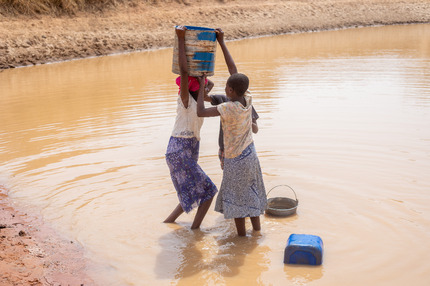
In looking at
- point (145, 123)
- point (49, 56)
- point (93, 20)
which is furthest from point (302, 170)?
point (93, 20)

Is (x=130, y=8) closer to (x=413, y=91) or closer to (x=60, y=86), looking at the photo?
(x=60, y=86)

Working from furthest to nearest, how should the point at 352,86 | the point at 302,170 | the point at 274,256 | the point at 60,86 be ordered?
the point at 60,86 → the point at 352,86 → the point at 302,170 → the point at 274,256

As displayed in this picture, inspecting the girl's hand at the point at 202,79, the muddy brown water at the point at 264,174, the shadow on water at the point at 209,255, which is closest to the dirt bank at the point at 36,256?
the muddy brown water at the point at 264,174

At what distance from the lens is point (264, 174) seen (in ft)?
20.0

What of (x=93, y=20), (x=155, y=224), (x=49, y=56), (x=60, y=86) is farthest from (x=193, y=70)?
(x=93, y=20)

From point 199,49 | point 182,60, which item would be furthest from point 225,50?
point 182,60

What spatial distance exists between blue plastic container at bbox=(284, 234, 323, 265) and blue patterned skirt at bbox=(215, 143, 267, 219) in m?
0.46

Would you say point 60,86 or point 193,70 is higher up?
point 193,70

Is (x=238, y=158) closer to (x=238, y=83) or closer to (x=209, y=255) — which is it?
(x=238, y=83)

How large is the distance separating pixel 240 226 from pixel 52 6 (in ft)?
65.1

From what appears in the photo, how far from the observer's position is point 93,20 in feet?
72.7

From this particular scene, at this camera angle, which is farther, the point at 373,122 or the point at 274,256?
the point at 373,122

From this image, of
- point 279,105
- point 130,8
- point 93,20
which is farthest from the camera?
point 130,8

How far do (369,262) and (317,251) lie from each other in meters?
0.41
